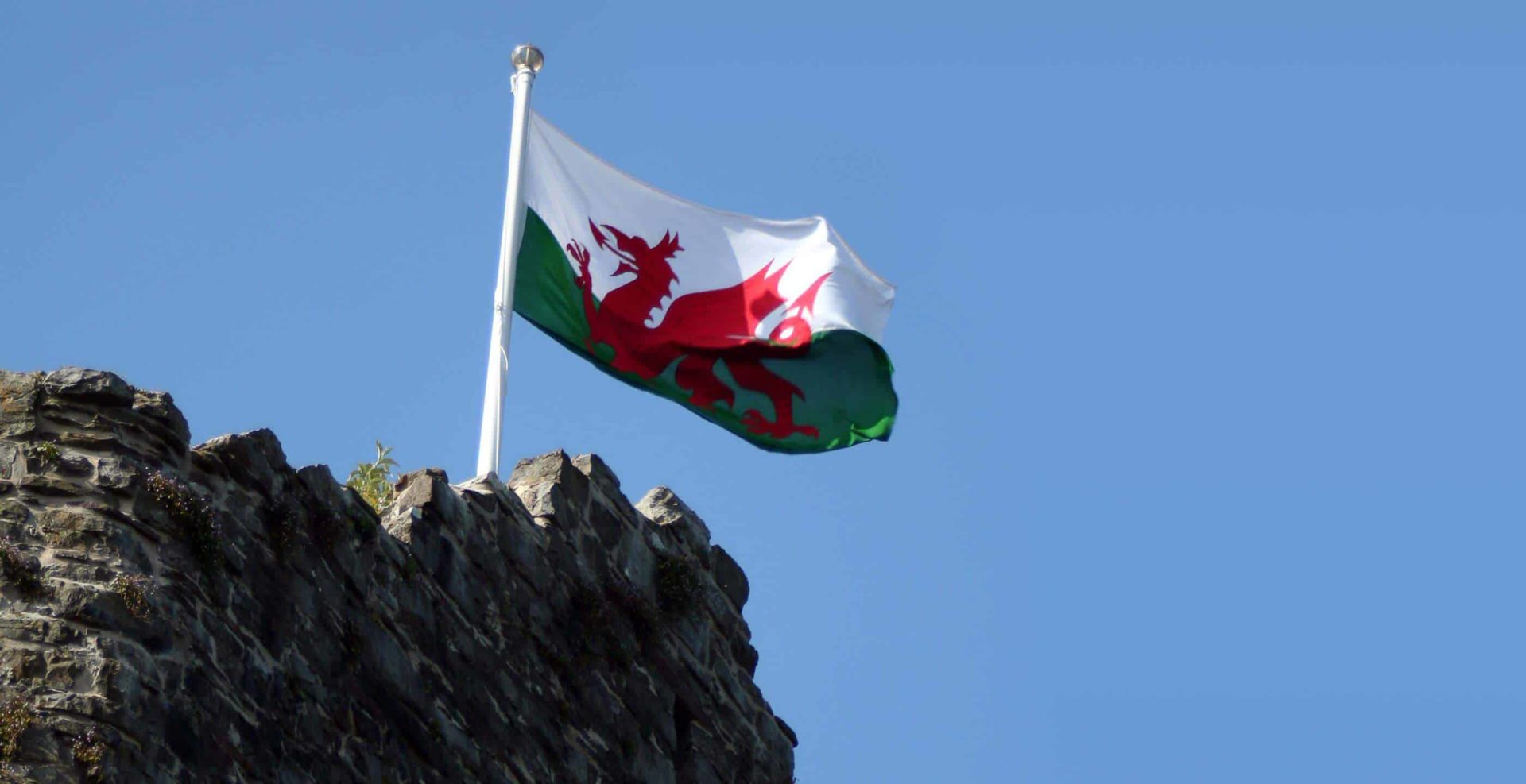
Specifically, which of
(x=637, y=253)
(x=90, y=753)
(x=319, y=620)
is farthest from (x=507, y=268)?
(x=90, y=753)

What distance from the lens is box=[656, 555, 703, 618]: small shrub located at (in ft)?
49.7

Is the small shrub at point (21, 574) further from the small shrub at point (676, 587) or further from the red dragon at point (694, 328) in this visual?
the red dragon at point (694, 328)

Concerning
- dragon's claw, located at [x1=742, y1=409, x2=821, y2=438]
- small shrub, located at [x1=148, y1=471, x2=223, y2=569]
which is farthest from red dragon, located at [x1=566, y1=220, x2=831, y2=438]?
small shrub, located at [x1=148, y1=471, x2=223, y2=569]

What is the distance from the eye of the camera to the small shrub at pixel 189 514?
11211mm

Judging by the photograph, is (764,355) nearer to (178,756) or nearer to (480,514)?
(480,514)

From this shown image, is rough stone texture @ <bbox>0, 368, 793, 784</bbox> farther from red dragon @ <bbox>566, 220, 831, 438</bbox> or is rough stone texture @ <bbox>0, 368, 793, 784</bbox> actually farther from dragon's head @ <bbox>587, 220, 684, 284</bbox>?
dragon's head @ <bbox>587, 220, 684, 284</bbox>

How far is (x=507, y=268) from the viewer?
16156mm

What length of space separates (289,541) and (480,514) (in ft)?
5.87

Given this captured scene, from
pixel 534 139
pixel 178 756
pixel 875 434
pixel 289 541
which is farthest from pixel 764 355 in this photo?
pixel 178 756

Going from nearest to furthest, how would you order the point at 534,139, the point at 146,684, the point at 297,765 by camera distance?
the point at 146,684 → the point at 297,765 → the point at 534,139

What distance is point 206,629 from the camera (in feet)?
36.4

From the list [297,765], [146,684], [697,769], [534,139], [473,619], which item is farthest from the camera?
[534,139]

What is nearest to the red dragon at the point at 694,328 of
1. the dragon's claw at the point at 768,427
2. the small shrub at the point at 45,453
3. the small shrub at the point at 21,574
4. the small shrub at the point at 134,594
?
the dragon's claw at the point at 768,427

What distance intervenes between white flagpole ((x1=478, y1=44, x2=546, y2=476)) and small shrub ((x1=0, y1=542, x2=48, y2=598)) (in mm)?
3801
